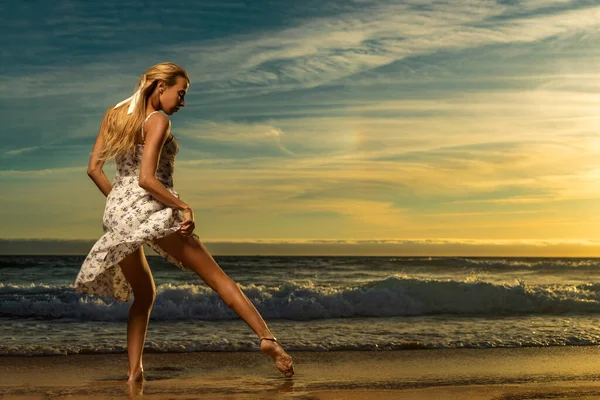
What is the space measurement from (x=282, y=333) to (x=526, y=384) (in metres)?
3.45

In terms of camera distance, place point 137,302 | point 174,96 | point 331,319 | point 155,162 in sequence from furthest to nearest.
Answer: point 331,319 → point 137,302 → point 174,96 → point 155,162

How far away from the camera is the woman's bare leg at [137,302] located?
14.0 ft

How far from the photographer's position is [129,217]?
4023 mm

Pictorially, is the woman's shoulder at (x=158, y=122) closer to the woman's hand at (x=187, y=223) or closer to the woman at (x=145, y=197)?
the woman at (x=145, y=197)

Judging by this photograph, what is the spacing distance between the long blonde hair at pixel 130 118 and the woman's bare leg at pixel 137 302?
0.62m

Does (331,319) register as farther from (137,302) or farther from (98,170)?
(98,170)

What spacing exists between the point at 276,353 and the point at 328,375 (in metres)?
1.02

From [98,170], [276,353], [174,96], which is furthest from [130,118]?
[276,353]

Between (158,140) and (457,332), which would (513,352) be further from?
(158,140)

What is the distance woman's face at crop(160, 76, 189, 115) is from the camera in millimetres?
4108


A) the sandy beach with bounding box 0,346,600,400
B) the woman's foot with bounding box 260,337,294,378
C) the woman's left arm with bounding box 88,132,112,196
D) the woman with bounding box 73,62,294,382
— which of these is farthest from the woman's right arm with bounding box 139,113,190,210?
the sandy beach with bounding box 0,346,600,400

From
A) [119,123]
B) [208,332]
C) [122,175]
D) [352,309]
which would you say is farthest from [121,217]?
[352,309]

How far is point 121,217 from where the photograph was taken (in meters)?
4.04

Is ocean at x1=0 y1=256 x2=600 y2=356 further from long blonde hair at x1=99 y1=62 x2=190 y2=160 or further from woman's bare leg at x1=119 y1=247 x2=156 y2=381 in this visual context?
long blonde hair at x1=99 y1=62 x2=190 y2=160
